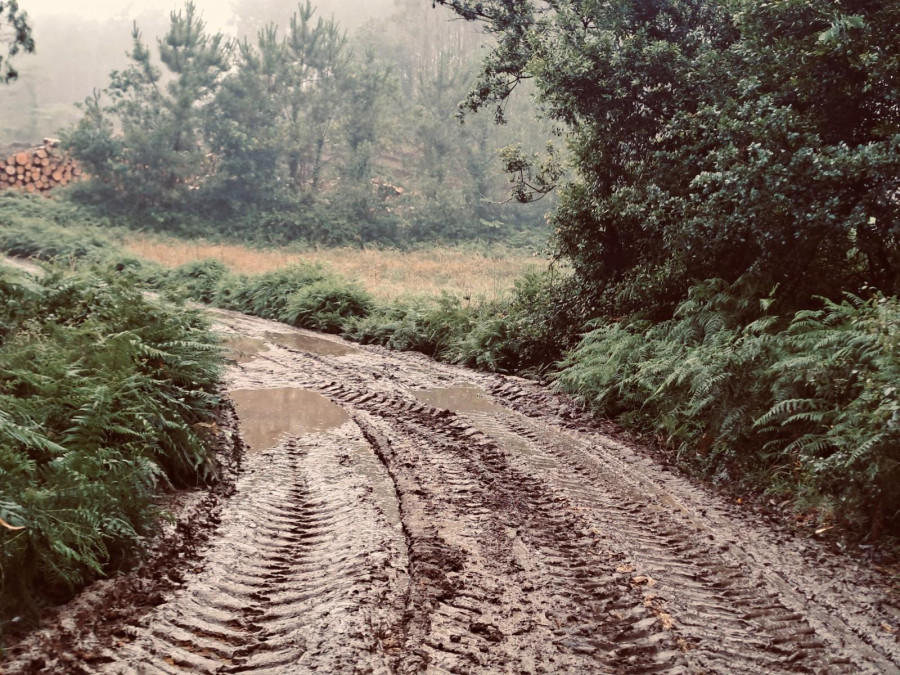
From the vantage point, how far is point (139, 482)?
433 centimetres

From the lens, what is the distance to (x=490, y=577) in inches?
152

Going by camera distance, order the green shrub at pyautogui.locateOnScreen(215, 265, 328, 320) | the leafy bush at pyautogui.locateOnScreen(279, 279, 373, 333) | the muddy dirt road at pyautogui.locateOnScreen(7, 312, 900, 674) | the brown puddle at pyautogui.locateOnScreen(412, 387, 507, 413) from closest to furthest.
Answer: the muddy dirt road at pyautogui.locateOnScreen(7, 312, 900, 674) < the brown puddle at pyautogui.locateOnScreen(412, 387, 507, 413) < the leafy bush at pyautogui.locateOnScreen(279, 279, 373, 333) < the green shrub at pyautogui.locateOnScreen(215, 265, 328, 320)

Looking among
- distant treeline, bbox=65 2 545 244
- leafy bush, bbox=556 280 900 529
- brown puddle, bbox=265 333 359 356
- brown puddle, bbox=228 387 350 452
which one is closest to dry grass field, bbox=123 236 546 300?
brown puddle, bbox=265 333 359 356

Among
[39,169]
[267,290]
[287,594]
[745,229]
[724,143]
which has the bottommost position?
[287,594]

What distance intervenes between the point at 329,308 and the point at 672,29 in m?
9.32

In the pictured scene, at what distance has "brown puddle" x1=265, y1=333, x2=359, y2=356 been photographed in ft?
40.4

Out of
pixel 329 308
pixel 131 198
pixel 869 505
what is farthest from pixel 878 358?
pixel 131 198

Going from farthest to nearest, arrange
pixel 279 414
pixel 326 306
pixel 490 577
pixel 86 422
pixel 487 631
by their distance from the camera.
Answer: pixel 326 306 < pixel 279 414 < pixel 86 422 < pixel 490 577 < pixel 487 631

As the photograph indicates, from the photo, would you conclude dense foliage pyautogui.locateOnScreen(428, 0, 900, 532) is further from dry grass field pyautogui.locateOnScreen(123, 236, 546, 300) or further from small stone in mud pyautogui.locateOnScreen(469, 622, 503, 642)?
dry grass field pyautogui.locateOnScreen(123, 236, 546, 300)

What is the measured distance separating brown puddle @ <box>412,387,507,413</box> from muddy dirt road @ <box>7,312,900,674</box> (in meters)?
1.41

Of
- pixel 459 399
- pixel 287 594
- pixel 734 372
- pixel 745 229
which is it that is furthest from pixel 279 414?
pixel 745 229

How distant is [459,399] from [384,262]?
1952cm

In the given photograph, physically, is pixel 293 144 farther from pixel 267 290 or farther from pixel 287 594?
pixel 287 594

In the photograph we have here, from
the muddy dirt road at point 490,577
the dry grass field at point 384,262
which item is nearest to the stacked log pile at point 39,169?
the dry grass field at point 384,262
